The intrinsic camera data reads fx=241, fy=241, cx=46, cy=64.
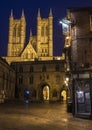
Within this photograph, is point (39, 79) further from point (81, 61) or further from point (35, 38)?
point (35, 38)

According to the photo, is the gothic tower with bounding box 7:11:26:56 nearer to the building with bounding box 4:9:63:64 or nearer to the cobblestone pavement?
the building with bounding box 4:9:63:64

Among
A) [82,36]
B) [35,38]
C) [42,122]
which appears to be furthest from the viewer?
[35,38]

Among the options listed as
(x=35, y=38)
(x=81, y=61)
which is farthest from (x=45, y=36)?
(x=81, y=61)

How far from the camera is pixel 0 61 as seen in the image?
52.9m

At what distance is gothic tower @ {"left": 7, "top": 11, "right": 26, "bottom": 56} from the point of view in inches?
4848

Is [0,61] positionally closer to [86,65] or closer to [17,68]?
[17,68]

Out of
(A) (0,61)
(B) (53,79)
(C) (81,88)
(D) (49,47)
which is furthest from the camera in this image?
(D) (49,47)

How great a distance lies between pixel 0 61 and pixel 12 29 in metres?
79.1

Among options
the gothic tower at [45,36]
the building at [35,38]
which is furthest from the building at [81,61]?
the gothic tower at [45,36]

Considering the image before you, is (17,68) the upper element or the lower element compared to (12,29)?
lower

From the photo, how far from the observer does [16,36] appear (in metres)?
128

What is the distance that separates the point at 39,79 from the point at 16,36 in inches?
2169

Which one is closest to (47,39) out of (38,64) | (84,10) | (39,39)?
(39,39)

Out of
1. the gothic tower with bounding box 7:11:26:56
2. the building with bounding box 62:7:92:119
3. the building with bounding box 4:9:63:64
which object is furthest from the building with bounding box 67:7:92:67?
the gothic tower with bounding box 7:11:26:56
